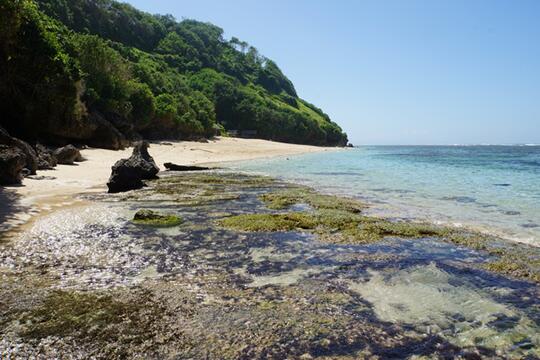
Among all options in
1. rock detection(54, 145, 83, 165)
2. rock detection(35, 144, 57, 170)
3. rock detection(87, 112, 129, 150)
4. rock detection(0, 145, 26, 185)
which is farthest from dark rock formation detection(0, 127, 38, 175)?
rock detection(87, 112, 129, 150)

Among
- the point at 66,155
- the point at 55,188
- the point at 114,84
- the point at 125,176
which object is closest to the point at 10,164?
the point at 55,188

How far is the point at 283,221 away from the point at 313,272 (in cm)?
472

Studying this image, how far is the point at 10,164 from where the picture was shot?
17.5 metres

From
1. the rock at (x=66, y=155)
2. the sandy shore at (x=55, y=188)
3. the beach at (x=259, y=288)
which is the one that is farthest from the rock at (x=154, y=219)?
the rock at (x=66, y=155)

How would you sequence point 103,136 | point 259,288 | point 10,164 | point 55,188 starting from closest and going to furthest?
point 259,288 < point 10,164 < point 55,188 < point 103,136

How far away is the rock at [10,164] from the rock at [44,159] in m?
5.90

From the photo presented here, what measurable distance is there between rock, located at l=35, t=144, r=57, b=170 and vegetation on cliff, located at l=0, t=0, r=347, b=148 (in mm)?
6474

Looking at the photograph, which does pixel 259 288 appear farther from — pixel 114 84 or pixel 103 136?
pixel 114 84

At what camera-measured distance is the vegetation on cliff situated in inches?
1144

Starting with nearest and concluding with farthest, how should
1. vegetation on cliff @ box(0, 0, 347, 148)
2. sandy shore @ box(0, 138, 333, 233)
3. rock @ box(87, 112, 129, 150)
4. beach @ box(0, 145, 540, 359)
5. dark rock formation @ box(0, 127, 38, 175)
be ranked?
beach @ box(0, 145, 540, 359)
sandy shore @ box(0, 138, 333, 233)
dark rock formation @ box(0, 127, 38, 175)
vegetation on cliff @ box(0, 0, 347, 148)
rock @ box(87, 112, 129, 150)

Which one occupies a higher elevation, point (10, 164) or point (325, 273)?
point (10, 164)

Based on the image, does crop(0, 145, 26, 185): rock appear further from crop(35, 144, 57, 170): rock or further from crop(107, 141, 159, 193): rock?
crop(35, 144, 57, 170): rock

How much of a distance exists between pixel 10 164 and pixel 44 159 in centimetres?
768

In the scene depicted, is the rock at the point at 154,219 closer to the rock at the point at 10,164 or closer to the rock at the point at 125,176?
the rock at the point at 125,176
